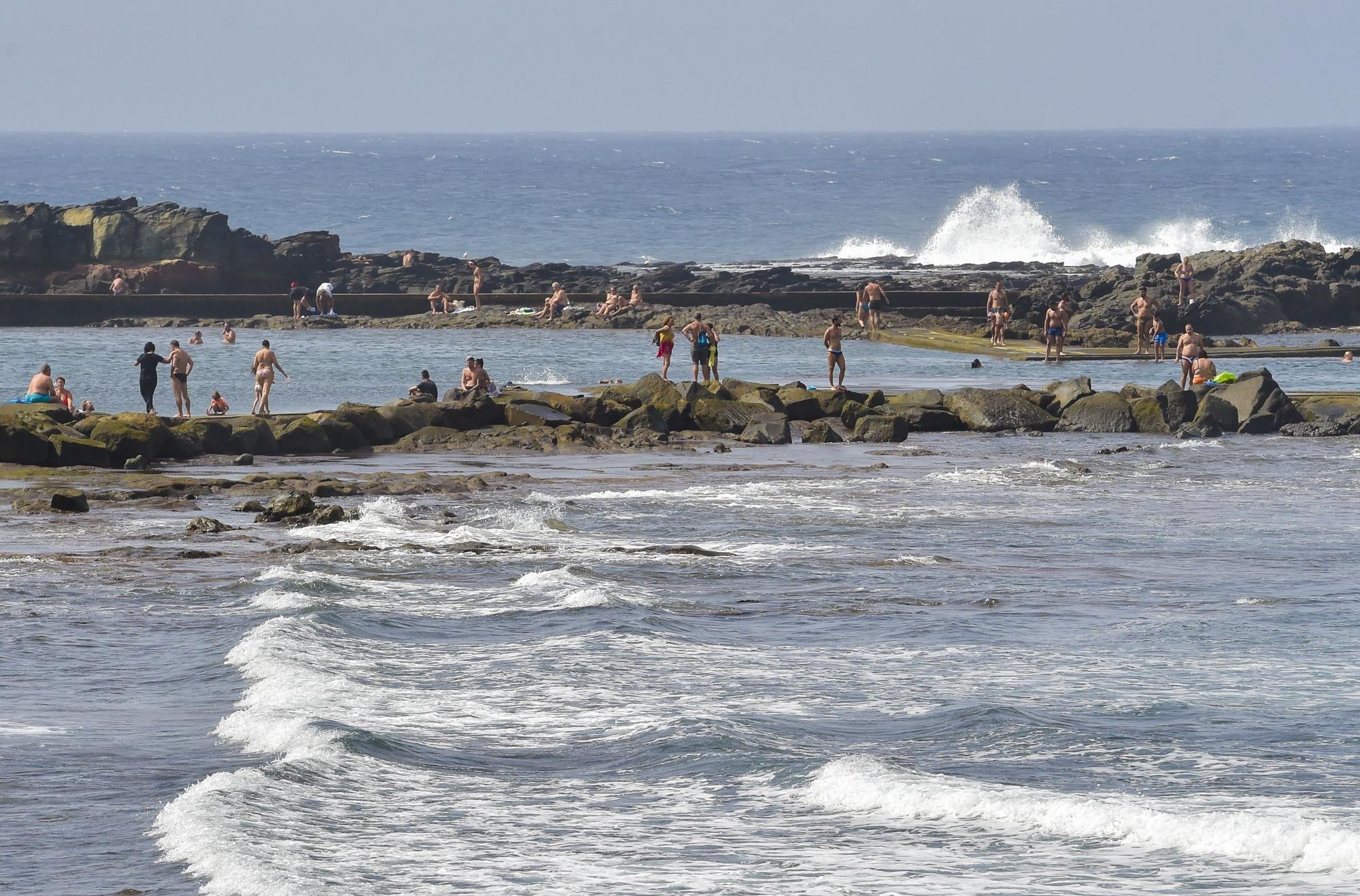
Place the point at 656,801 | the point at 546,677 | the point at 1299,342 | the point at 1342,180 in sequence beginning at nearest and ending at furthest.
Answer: the point at 656,801, the point at 546,677, the point at 1299,342, the point at 1342,180

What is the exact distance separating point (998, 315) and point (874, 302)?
4.24 meters

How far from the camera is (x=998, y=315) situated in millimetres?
43438

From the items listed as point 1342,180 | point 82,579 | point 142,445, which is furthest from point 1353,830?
point 1342,180

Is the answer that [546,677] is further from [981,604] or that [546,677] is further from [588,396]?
[588,396]

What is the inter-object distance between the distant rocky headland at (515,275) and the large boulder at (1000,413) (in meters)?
16.2

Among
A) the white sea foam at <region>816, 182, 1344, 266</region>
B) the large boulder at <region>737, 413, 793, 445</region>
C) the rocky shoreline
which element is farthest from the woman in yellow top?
the white sea foam at <region>816, 182, 1344, 266</region>

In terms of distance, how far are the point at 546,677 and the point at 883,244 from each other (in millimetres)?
80230

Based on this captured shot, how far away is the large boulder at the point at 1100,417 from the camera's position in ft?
98.3

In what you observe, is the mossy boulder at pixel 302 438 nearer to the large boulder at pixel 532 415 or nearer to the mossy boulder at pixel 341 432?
the mossy boulder at pixel 341 432

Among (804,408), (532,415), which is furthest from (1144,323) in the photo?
(532,415)

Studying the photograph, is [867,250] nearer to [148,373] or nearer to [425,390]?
[425,390]

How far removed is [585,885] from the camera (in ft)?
27.5

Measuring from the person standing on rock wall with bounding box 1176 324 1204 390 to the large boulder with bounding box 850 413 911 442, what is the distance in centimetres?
707

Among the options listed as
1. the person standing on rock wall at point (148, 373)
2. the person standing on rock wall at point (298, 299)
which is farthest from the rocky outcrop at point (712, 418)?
the person standing on rock wall at point (298, 299)
